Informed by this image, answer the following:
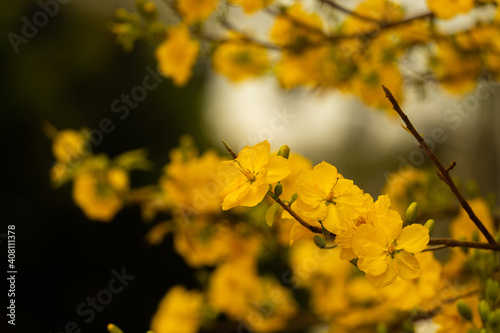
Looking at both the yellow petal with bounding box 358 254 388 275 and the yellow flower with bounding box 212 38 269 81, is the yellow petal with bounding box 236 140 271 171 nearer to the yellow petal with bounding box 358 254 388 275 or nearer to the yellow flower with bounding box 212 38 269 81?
the yellow petal with bounding box 358 254 388 275

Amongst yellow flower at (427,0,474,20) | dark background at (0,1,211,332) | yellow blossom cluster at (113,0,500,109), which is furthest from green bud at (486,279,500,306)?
dark background at (0,1,211,332)

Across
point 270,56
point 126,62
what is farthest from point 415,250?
point 126,62

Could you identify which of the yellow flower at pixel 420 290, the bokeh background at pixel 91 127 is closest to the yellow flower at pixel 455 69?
the yellow flower at pixel 420 290

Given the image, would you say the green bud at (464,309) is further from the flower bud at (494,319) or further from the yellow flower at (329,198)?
the yellow flower at (329,198)

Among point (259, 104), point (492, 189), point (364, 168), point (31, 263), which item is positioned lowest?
point (31, 263)

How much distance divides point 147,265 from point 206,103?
4.30ft

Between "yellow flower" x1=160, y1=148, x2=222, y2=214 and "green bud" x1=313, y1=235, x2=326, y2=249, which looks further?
"yellow flower" x1=160, y1=148, x2=222, y2=214

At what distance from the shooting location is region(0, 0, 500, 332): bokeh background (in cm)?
274

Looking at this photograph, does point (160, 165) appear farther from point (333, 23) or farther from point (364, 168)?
point (364, 168)

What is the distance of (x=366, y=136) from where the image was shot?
22.5 ft

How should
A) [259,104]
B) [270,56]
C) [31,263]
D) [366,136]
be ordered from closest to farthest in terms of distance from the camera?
[270,56]
[31,263]
[259,104]
[366,136]

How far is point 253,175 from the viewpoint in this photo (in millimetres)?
529

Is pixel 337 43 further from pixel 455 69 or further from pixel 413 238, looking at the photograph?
pixel 413 238

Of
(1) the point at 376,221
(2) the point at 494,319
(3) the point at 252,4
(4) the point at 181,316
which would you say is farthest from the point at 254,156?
(4) the point at 181,316
